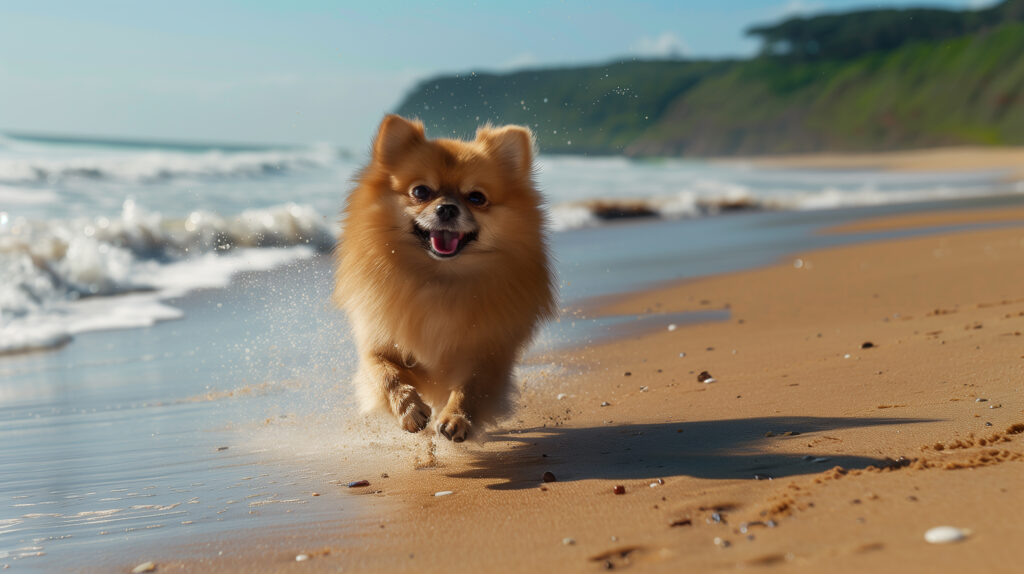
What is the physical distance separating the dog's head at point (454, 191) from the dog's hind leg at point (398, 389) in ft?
1.63

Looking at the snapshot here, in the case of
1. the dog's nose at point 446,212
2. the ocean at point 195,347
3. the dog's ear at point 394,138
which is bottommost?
the ocean at point 195,347

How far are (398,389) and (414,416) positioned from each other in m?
0.19

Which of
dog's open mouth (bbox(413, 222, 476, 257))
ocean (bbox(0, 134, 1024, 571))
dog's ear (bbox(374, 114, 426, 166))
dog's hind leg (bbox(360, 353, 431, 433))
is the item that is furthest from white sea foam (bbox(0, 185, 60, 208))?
dog's open mouth (bbox(413, 222, 476, 257))

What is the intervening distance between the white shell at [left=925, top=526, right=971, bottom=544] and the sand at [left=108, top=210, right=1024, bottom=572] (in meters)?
0.02

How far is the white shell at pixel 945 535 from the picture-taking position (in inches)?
81.5

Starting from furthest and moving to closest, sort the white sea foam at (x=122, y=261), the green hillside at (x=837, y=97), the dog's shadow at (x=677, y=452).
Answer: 1. the green hillside at (x=837, y=97)
2. the white sea foam at (x=122, y=261)
3. the dog's shadow at (x=677, y=452)

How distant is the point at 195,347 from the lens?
6.54m

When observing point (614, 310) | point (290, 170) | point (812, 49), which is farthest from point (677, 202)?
point (812, 49)

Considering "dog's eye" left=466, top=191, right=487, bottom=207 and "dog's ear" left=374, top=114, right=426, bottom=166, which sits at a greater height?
"dog's ear" left=374, top=114, right=426, bottom=166

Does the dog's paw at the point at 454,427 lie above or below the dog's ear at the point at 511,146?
below

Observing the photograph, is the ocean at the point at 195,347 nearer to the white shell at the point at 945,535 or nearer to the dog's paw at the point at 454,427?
the dog's paw at the point at 454,427

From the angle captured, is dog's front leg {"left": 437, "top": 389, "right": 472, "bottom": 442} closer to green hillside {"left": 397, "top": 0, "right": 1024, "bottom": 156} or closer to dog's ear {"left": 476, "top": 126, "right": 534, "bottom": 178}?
dog's ear {"left": 476, "top": 126, "right": 534, "bottom": 178}

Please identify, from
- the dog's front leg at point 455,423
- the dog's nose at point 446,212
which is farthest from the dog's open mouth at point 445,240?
the dog's front leg at point 455,423

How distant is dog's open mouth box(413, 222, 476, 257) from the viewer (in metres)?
3.86
